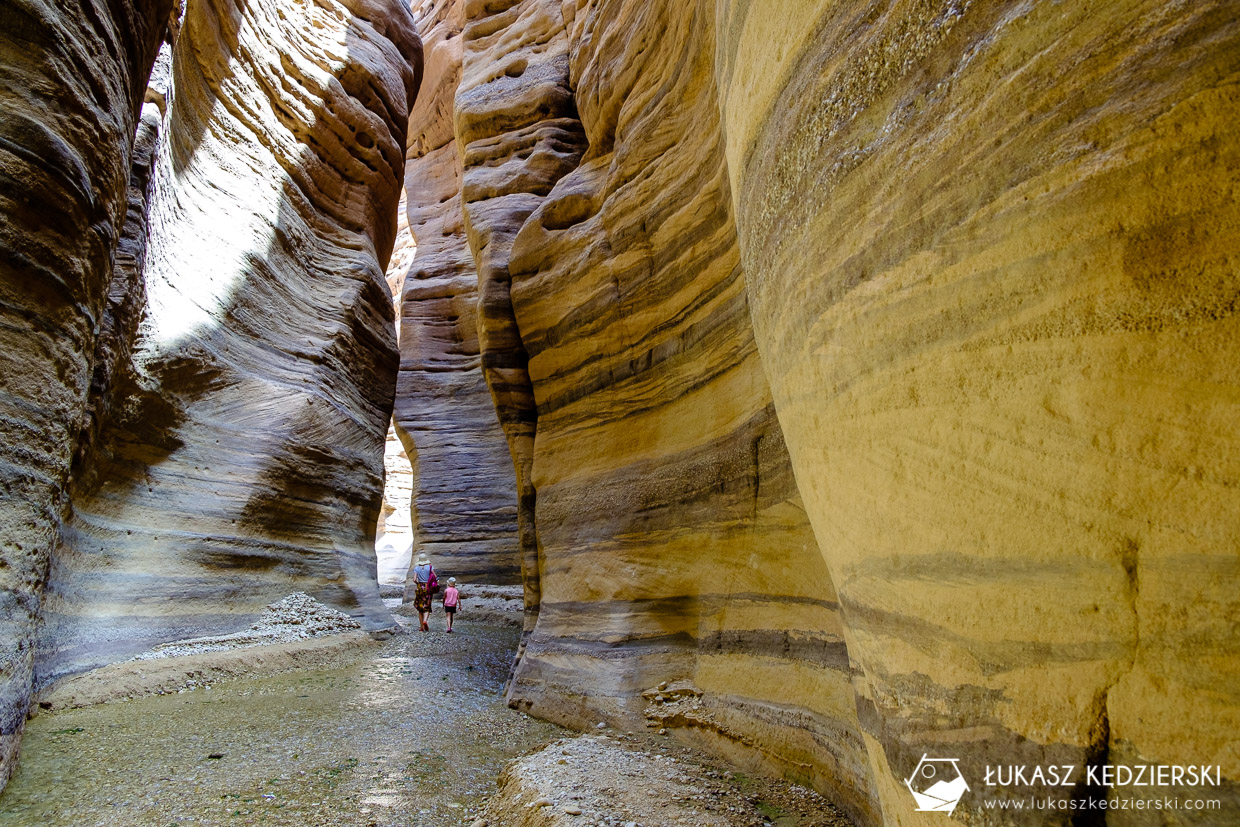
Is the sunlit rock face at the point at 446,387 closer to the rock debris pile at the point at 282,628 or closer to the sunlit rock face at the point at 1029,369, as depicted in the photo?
the rock debris pile at the point at 282,628

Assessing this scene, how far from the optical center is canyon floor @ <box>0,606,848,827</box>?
314 cm

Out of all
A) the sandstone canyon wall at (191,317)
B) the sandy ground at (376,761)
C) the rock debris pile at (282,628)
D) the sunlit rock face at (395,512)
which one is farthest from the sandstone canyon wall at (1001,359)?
the sunlit rock face at (395,512)

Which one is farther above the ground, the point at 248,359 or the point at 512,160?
the point at 512,160

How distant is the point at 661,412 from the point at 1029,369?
4.12 meters

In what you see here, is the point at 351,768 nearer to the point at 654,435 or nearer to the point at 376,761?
the point at 376,761

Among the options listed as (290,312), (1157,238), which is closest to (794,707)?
(1157,238)

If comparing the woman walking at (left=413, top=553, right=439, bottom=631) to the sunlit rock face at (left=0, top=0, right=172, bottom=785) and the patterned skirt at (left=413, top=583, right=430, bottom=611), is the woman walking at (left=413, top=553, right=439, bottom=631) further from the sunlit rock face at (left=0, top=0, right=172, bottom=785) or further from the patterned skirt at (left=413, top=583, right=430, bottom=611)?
the sunlit rock face at (left=0, top=0, right=172, bottom=785)

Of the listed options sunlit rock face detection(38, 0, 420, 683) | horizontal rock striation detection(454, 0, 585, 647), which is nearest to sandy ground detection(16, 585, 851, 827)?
sunlit rock face detection(38, 0, 420, 683)

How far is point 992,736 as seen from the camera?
147 centimetres

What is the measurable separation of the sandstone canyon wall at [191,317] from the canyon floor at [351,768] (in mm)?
545

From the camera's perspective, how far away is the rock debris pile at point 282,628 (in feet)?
20.9

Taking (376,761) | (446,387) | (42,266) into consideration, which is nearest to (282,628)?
(376,761)

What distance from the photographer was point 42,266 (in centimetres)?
401

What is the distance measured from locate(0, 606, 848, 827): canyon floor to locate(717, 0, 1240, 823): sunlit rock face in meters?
1.67
